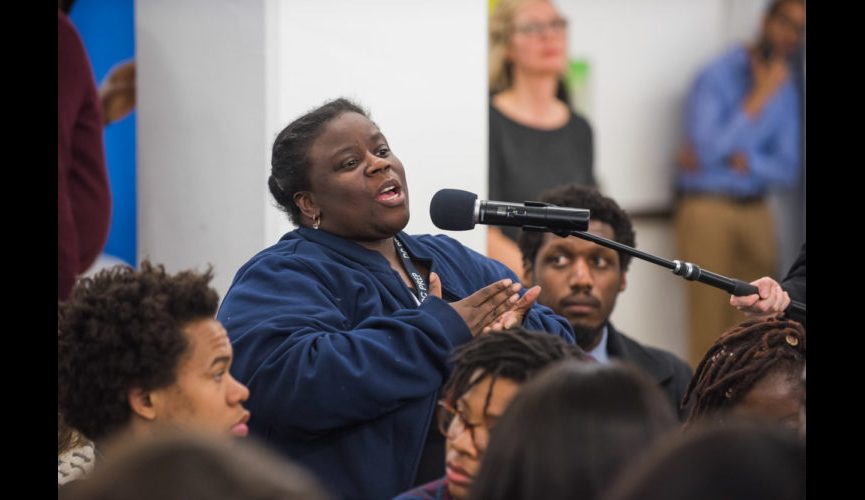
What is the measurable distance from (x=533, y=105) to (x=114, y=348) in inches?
168

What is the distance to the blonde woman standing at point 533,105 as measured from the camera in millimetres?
6305

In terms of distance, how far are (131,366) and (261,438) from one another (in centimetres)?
50

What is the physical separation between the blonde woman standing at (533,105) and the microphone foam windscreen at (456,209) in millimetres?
3024

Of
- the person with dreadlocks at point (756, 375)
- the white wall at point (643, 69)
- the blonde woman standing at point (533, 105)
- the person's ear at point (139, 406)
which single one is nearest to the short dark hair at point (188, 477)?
the person's ear at point (139, 406)

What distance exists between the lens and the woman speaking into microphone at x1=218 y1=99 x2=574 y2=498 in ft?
9.99

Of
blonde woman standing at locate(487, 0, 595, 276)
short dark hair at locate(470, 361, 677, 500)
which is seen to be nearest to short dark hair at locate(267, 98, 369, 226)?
short dark hair at locate(470, 361, 677, 500)

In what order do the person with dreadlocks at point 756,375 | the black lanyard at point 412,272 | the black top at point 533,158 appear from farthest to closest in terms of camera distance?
1. the black top at point 533,158
2. the black lanyard at point 412,272
3. the person with dreadlocks at point 756,375

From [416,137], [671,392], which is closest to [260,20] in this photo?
[416,137]

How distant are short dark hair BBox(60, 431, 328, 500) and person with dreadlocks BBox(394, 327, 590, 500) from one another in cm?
110

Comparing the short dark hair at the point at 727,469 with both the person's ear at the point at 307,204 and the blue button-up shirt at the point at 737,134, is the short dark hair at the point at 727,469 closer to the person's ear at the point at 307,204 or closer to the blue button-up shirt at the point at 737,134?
the person's ear at the point at 307,204

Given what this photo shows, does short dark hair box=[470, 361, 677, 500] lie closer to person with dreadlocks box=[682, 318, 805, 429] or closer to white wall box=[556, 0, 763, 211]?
person with dreadlocks box=[682, 318, 805, 429]

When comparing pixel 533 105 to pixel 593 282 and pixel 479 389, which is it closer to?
pixel 593 282

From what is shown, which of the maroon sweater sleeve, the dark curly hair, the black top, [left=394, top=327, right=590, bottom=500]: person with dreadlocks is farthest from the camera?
the black top

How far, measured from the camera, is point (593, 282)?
428 centimetres
